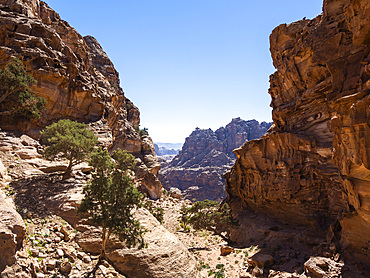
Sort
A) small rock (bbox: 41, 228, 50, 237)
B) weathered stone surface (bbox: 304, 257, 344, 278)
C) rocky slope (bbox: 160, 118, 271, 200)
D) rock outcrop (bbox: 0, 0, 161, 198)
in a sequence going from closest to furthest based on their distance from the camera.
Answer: small rock (bbox: 41, 228, 50, 237), weathered stone surface (bbox: 304, 257, 344, 278), rock outcrop (bbox: 0, 0, 161, 198), rocky slope (bbox: 160, 118, 271, 200)

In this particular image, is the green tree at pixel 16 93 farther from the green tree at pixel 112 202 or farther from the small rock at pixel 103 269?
the small rock at pixel 103 269

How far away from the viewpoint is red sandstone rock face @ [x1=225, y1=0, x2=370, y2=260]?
1598 centimetres

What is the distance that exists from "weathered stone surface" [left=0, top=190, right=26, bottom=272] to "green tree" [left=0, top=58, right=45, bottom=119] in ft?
78.0

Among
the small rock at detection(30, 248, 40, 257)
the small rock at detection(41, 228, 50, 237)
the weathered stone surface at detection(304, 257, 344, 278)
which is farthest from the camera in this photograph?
the weathered stone surface at detection(304, 257, 344, 278)

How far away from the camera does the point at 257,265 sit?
24.5 meters

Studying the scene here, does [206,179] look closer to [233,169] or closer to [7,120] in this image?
[233,169]

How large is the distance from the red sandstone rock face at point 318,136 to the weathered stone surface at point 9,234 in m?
22.2

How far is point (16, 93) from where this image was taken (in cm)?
2941

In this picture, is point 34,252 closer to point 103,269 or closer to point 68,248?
point 68,248

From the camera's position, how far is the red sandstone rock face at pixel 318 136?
15977 millimetres

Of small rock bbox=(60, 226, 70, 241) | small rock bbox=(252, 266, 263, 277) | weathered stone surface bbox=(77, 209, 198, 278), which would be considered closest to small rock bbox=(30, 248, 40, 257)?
small rock bbox=(60, 226, 70, 241)

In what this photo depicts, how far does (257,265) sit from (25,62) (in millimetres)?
48117

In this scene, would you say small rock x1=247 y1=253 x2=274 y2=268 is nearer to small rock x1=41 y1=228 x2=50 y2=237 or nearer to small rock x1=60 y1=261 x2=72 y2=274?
small rock x1=60 y1=261 x2=72 y2=274

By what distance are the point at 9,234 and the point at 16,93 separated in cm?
2791
